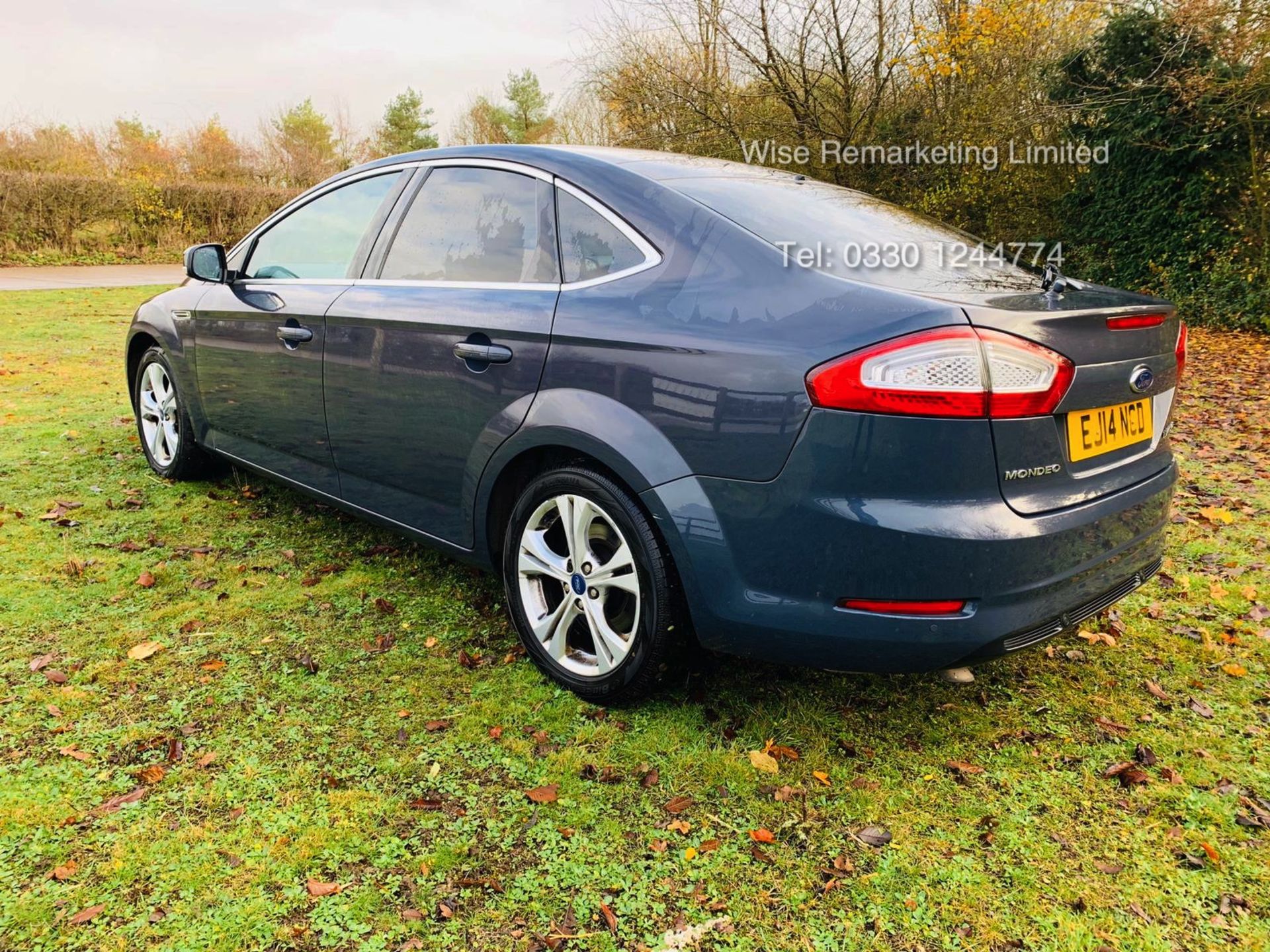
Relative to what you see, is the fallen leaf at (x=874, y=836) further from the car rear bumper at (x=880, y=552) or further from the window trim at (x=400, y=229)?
the window trim at (x=400, y=229)

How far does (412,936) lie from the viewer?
1.92m

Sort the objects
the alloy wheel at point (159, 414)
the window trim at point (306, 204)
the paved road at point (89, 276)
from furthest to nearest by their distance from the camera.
Result: the paved road at point (89, 276) < the alloy wheel at point (159, 414) < the window trim at point (306, 204)

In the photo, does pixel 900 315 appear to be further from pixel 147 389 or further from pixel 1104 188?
pixel 1104 188

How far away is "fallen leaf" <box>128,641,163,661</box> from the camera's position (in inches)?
119

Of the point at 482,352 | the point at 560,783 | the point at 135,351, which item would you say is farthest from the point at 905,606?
the point at 135,351

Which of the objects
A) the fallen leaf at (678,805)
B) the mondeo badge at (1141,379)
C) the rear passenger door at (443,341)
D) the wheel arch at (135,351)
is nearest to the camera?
the fallen leaf at (678,805)

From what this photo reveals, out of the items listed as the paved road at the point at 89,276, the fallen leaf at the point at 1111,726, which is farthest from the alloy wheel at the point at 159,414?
the paved road at the point at 89,276

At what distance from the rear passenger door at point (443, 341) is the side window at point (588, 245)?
0.15 ft

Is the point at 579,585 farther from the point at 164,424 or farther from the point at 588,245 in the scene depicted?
the point at 164,424

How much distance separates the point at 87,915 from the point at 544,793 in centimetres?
103

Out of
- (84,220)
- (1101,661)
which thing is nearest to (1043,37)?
(1101,661)

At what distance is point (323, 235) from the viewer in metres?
3.73

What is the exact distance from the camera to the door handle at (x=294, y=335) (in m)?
3.52

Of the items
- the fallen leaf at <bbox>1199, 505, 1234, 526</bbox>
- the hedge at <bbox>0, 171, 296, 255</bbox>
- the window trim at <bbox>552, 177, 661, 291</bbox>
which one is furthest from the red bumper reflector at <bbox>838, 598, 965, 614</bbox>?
the hedge at <bbox>0, 171, 296, 255</bbox>
